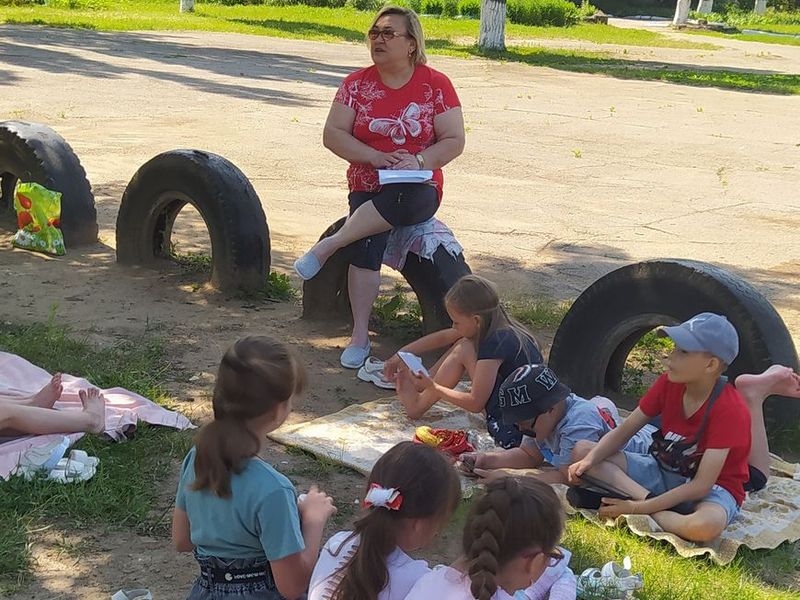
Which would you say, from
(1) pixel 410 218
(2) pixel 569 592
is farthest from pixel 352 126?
(2) pixel 569 592

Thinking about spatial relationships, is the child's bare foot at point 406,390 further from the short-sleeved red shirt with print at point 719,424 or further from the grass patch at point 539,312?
the grass patch at point 539,312

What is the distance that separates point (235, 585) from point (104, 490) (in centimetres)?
133

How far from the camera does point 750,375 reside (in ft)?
14.9

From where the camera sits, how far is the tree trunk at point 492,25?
25500mm

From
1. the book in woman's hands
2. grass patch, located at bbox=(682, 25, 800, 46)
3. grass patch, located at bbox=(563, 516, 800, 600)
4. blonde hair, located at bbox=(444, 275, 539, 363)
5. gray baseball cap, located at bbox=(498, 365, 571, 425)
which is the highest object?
grass patch, located at bbox=(682, 25, 800, 46)

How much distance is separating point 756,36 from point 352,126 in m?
36.7

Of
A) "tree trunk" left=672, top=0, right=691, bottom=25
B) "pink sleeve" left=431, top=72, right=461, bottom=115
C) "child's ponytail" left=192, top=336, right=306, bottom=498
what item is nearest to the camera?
"child's ponytail" left=192, top=336, right=306, bottom=498

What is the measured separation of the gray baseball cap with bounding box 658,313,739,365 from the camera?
403 centimetres

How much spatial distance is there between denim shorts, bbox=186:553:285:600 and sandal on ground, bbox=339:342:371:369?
288cm

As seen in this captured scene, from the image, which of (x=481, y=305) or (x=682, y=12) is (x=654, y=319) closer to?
(x=481, y=305)

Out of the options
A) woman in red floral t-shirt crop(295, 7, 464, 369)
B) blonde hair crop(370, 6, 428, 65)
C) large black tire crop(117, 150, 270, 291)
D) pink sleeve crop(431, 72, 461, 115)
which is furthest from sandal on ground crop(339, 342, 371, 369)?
blonde hair crop(370, 6, 428, 65)

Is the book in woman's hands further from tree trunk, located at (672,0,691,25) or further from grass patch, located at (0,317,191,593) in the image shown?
tree trunk, located at (672,0,691,25)

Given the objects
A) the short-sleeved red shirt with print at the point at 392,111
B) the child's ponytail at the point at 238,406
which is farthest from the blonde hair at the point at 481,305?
the child's ponytail at the point at 238,406

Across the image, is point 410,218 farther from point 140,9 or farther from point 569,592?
point 140,9
